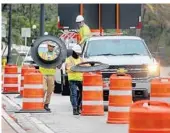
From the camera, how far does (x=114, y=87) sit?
15109mm

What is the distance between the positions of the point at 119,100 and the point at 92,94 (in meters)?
1.58

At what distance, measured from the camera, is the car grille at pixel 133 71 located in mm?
18281

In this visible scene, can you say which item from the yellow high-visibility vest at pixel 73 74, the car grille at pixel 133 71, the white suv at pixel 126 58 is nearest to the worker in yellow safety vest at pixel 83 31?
the white suv at pixel 126 58

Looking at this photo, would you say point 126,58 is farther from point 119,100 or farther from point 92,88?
point 119,100

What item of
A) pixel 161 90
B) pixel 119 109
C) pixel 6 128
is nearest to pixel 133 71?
pixel 119 109

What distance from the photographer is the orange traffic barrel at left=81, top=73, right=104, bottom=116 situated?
16.4 meters

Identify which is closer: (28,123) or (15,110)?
(28,123)

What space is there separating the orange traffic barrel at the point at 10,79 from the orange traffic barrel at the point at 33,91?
732 cm

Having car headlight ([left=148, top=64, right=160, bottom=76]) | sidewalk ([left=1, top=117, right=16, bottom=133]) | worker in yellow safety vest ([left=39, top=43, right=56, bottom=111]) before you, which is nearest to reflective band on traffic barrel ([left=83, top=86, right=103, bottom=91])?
worker in yellow safety vest ([left=39, top=43, right=56, bottom=111])

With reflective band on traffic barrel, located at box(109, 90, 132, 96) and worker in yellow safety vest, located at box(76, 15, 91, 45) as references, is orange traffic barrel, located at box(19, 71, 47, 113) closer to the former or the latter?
reflective band on traffic barrel, located at box(109, 90, 132, 96)

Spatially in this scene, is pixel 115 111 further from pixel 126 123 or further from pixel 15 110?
pixel 15 110

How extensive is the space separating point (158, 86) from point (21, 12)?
5816cm

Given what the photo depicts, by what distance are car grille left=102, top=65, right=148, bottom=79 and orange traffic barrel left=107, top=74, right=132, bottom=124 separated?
3.10 m

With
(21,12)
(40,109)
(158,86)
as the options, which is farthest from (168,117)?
(21,12)
